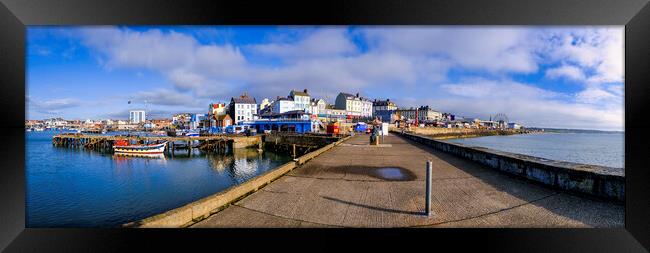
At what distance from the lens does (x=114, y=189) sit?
556 inches

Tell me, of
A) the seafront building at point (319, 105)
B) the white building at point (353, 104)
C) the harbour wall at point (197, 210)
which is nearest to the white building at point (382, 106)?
the white building at point (353, 104)

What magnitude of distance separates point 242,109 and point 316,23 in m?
64.9

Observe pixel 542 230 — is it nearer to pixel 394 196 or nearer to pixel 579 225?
pixel 579 225

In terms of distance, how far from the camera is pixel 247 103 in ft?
217

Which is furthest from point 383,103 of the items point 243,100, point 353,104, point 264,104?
point 243,100

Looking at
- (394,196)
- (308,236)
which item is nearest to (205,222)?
(308,236)

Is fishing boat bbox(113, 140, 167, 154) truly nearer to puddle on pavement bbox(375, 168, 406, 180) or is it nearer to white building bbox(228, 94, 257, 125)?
puddle on pavement bbox(375, 168, 406, 180)

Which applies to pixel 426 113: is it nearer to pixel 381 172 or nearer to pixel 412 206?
pixel 381 172

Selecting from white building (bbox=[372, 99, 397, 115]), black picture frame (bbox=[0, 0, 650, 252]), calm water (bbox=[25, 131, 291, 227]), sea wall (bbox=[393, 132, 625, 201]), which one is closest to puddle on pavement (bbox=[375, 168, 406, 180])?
sea wall (bbox=[393, 132, 625, 201])

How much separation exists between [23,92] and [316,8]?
17.4 feet

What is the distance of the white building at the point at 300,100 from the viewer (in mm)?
71375

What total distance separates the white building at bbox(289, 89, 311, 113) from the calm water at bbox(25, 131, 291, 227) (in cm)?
4931

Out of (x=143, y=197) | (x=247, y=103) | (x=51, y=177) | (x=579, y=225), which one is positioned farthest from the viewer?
(x=247, y=103)

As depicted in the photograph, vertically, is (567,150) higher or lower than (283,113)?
lower
